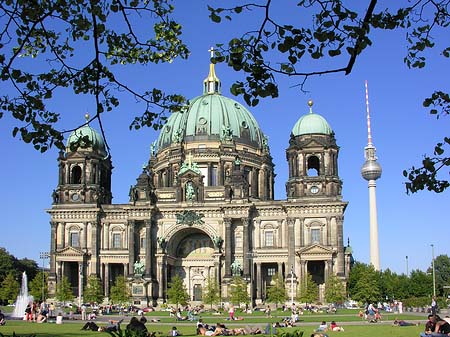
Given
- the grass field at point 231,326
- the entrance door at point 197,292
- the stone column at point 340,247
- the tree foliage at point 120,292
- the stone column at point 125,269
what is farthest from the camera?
the entrance door at point 197,292

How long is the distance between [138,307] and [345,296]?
996 inches

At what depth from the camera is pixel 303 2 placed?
11.0m

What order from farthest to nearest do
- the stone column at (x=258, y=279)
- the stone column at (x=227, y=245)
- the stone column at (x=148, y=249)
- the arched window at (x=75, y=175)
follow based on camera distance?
the arched window at (x=75, y=175)
the stone column at (x=148, y=249)
the stone column at (x=258, y=279)
the stone column at (x=227, y=245)

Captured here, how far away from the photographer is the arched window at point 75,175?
99250 mm

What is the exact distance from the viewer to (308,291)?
83188 mm

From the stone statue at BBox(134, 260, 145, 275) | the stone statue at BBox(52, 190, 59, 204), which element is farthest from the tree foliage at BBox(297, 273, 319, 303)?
the stone statue at BBox(52, 190, 59, 204)

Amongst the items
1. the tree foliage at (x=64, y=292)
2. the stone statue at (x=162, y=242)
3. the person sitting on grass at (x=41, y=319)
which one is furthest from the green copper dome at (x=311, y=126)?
the person sitting on grass at (x=41, y=319)

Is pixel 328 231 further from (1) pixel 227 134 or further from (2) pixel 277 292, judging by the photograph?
(1) pixel 227 134

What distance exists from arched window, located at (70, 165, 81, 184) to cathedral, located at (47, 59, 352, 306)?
14 centimetres

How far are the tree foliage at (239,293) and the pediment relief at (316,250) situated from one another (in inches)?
358

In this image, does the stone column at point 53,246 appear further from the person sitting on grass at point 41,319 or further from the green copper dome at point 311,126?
the person sitting on grass at point 41,319

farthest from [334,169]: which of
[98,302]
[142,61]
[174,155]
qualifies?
[142,61]

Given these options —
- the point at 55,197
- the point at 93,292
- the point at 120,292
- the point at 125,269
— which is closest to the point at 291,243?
the point at 125,269

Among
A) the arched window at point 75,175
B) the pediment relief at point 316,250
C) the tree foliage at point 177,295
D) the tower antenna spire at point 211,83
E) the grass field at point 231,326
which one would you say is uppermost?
the tower antenna spire at point 211,83
